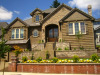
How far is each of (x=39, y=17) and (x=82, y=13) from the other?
9723mm

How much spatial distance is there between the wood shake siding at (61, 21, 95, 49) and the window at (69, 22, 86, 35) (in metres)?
0.56

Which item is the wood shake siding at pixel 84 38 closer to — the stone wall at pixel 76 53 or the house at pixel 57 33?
the house at pixel 57 33

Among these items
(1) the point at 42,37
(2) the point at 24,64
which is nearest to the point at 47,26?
(1) the point at 42,37

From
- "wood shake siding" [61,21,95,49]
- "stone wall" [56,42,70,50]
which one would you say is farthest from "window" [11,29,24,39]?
"wood shake siding" [61,21,95,49]

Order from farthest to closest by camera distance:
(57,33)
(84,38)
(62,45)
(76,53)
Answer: (57,33)
(84,38)
(62,45)
(76,53)

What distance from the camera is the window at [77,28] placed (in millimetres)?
16734

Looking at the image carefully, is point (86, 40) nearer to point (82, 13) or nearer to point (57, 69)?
point (82, 13)

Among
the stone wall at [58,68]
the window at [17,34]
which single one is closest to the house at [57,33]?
the window at [17,34]

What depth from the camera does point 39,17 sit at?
2234 centimetres

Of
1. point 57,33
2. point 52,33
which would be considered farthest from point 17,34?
point 57,33

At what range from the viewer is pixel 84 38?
53.8ft

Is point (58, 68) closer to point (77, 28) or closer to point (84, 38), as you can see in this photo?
point (84, 38)

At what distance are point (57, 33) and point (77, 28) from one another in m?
5.20

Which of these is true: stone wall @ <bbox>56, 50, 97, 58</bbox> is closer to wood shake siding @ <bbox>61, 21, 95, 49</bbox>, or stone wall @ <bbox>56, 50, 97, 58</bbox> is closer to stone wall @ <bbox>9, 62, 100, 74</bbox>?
wood shake siding @ <bbox>61, 21, 95, 49</bbox>
